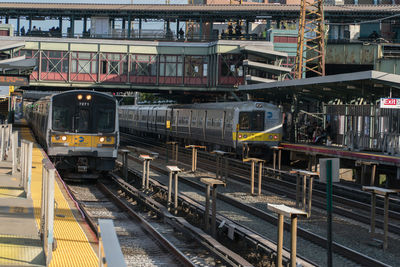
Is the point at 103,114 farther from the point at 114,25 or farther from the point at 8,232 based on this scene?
the point at 114,25

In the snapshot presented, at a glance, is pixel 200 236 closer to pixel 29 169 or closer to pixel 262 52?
pixel 29 169

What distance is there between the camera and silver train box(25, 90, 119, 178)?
18750 mm

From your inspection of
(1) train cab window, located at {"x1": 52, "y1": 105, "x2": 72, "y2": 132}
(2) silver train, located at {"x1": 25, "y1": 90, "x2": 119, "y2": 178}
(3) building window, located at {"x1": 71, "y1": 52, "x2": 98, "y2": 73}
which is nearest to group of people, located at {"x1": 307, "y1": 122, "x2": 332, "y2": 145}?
(2) silver train, located at {"x1": 25, "y1": 90, "x2": 119, "y2": 178}

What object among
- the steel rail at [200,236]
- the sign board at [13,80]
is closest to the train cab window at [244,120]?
the sign board at [13,80]

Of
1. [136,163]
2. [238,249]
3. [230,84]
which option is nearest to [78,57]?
[230,84]

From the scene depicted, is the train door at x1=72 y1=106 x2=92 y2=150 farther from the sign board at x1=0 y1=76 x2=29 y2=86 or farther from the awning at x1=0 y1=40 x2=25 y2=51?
the awning at x1=0 y1=40 x2=25 y2=51

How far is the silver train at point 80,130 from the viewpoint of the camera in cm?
1875

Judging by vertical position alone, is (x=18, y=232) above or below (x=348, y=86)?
below

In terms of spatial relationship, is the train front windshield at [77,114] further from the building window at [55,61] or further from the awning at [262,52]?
the building window at [55,61]

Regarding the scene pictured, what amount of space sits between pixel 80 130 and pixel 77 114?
495mm

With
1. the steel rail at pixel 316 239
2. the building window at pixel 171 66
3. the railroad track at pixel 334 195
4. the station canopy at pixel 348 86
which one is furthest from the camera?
the building window at pixel 171 66

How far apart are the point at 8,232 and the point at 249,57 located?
33679mm

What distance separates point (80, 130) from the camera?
61.8 feet

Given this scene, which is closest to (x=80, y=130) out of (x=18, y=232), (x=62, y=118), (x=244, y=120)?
(x=62, y=118)
